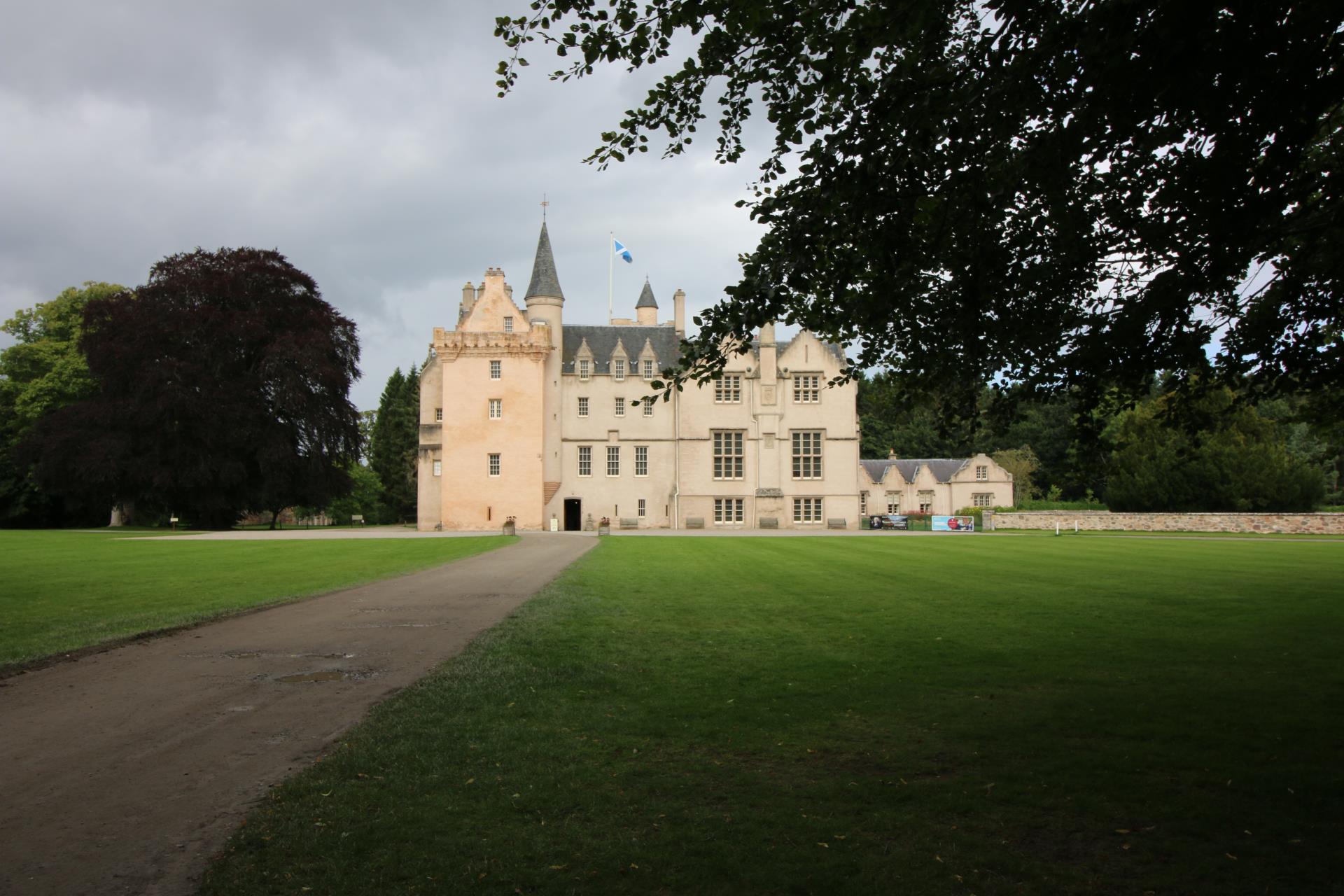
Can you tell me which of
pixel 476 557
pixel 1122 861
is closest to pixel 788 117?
pixel 1122 861

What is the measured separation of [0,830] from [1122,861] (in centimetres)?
618

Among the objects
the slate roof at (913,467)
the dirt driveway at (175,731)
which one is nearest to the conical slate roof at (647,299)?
the slate roof at (913,467)

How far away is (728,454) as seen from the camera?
61.8m

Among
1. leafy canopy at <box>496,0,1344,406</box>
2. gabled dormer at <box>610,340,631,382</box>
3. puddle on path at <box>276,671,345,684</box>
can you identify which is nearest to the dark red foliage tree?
gabled dormer at <box>610,340,631,382</box>

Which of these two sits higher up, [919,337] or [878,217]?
[878,217]

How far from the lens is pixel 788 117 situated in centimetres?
784

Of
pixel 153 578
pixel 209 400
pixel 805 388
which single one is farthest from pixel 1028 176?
pixel 805 388

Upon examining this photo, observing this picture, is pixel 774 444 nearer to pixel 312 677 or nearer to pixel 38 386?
pixel 38 386

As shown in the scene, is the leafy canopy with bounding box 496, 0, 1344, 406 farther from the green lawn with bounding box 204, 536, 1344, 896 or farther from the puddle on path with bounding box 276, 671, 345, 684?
the puddle on path with bounding box 276, 671, 345, 684

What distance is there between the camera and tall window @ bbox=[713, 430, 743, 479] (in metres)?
61.6

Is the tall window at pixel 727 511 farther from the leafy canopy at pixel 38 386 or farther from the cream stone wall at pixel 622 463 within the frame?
the leafy canopy at pixel 38 386

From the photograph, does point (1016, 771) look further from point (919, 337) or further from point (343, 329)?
point (343, 329)

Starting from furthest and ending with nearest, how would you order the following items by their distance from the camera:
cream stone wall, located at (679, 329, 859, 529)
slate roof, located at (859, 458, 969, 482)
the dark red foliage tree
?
1. slate roof, located at (859, 458, 969, 482)
2. cream stone wall, located at (679, 329, 859, 529)
3. the dark red foliage tree

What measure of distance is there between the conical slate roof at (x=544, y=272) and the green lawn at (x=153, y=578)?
25.7m
